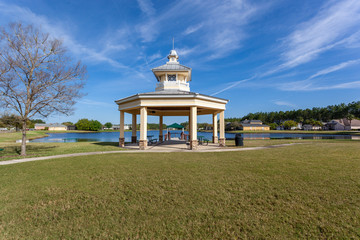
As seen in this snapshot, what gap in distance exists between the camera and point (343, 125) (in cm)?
8575

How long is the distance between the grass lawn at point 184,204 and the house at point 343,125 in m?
103

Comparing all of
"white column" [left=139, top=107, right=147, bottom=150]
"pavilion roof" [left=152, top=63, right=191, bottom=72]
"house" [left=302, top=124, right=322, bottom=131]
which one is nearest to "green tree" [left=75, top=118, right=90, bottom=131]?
"pavilion roof" [left=152, top=63, right=191, bottom=72]

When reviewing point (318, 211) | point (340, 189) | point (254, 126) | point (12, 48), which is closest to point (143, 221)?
point (318, 211)

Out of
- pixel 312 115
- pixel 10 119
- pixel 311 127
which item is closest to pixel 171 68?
pixel 10 119

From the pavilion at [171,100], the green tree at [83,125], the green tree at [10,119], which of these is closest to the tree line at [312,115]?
the pavilion at [171,100]

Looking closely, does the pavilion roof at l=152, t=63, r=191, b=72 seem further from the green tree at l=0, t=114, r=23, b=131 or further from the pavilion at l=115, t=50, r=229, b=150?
the green tree at l=0, t=114, r=23, b=131

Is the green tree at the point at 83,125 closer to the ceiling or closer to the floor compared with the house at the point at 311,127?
closer to the ceiling

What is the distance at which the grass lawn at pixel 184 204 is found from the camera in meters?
3.59

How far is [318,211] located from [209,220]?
2630 mm

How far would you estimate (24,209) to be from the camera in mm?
4516

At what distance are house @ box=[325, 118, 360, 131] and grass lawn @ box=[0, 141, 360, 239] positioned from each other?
103 metres

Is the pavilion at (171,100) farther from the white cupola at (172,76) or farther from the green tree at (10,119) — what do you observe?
the green tree at (10,119)

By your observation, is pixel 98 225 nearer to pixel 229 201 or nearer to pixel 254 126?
pixel 229 201

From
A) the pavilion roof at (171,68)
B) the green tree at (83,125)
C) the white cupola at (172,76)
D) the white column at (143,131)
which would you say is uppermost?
the pavilion roof at (171,68)
